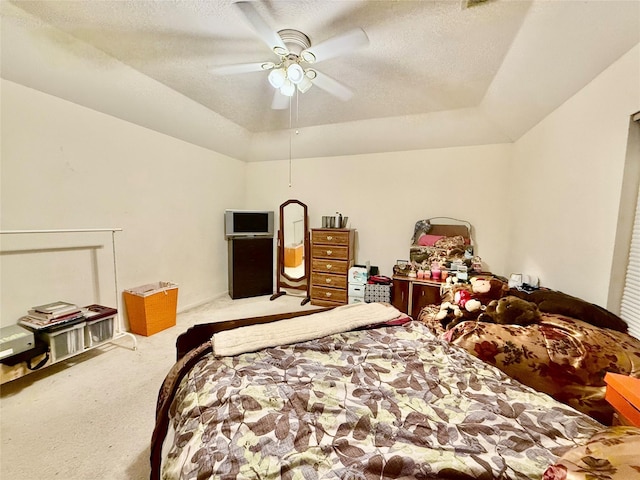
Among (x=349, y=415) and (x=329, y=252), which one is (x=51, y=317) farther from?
(x=329, y=252)

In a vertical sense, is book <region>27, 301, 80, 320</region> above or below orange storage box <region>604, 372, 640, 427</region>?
below

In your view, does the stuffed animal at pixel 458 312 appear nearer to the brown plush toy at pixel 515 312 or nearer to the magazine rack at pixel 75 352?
the brown plush toy at pixel 515 312

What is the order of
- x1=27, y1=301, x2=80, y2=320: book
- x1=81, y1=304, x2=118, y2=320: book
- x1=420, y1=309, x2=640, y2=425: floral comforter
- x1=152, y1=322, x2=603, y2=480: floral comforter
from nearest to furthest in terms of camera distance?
1. x1=152, y1=322, x2=603, y2=480: floral comforter
2. x1=420, y1=309, x2=640, y2=425: floral comforter
3. x1=27, y1=301, x2=80, y2=320: book
4. x1=81, y1=304, x2=118, y2=320: book

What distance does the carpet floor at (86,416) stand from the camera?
133cm

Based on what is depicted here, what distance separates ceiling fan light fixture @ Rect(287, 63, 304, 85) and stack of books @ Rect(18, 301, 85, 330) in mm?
2459

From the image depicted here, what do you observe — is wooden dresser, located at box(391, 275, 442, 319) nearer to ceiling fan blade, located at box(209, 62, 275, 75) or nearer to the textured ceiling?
the textured ceiling

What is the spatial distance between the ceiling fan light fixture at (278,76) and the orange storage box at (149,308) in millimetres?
2386

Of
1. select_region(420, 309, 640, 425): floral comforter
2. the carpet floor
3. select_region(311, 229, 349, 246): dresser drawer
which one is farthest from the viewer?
select_region(311, 229, 349, 246): dresser drawer

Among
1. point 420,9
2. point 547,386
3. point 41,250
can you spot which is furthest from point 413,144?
point 41,250

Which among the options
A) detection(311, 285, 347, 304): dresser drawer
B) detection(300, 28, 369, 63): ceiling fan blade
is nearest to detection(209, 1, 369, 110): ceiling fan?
detection(300, 28, 369, 63): ceiling fan blade

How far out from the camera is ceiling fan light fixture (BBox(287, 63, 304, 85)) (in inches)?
67.2

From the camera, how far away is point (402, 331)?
1548 mm

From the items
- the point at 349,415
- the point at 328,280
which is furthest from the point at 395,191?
the point at 349,415

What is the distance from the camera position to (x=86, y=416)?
1643 mm
